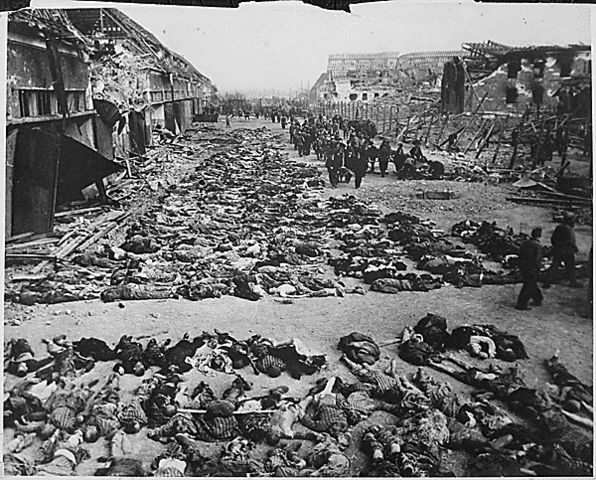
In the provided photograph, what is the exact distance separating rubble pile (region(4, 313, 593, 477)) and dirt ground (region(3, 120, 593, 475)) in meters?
0.04

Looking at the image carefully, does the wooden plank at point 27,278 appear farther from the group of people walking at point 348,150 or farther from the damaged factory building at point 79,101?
the group of people walking at point 348,150

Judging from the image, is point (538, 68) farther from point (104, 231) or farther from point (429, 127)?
point (104, 231)

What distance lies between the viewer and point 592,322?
8.86ft

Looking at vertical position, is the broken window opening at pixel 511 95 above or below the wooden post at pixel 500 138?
above

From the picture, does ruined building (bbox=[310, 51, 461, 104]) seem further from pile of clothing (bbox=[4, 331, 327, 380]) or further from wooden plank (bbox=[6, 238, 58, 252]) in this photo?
wooden plank (bbox=[6, 238, 58, 252])

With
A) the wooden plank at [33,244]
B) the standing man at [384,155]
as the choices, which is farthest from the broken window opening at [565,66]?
the wooden plank at [33,244]

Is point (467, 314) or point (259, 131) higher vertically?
point (259, 131)

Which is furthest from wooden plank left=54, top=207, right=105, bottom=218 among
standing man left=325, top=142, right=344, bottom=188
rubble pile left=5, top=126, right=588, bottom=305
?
standing man left=325, top=142, right=344, bottom=188

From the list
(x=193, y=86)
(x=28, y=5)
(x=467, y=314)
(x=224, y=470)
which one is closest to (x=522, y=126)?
(x=467, y=314)

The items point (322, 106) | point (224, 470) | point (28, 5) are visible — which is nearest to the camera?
point (224, 470)

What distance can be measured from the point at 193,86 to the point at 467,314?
1.65 m

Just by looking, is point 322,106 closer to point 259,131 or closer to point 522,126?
point 259,131

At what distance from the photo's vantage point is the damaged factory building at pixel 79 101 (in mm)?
2738

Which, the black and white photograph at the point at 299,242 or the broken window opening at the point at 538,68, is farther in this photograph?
the broken window opening at the point at 538,68
